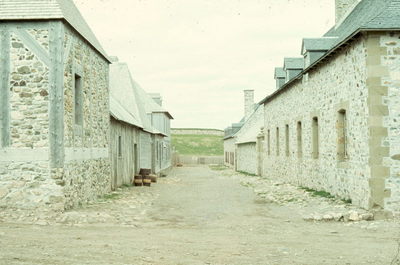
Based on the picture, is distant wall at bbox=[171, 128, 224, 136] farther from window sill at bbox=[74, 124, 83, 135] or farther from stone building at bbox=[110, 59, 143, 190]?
window sill at bbox=[74, 124, 83, 135]

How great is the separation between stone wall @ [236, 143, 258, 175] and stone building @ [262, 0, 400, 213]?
13522 mm

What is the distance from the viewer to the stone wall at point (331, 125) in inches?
468

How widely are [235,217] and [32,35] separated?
704cm

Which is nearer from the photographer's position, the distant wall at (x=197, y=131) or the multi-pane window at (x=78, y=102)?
the multi-pane window at (x=78, y=102)

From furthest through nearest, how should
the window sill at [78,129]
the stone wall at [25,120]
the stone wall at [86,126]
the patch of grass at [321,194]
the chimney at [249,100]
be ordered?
the chimney at [249,100] < the patch of grass at [321,194] < the window sill at [78,129] < the stone wall at [86,126] < the stone wall at [25,120]

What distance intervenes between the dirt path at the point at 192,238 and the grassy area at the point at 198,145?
197ft

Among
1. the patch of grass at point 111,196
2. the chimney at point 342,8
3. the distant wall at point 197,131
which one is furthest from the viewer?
the distant wall at point 197,131

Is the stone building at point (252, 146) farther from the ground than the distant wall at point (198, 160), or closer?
farther from the ground

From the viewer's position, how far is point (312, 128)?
56.7 ft

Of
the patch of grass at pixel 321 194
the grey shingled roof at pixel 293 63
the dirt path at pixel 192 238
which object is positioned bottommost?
the dirt path at pixel 192 238

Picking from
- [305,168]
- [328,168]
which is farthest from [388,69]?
[305,168]

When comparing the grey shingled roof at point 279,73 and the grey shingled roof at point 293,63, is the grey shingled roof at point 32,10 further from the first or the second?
the grey shingled roof at point 279,73

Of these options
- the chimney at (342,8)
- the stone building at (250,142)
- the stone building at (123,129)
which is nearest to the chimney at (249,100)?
the stone building at (250,142)

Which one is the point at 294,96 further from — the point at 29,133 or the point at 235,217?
the point at 29,133
